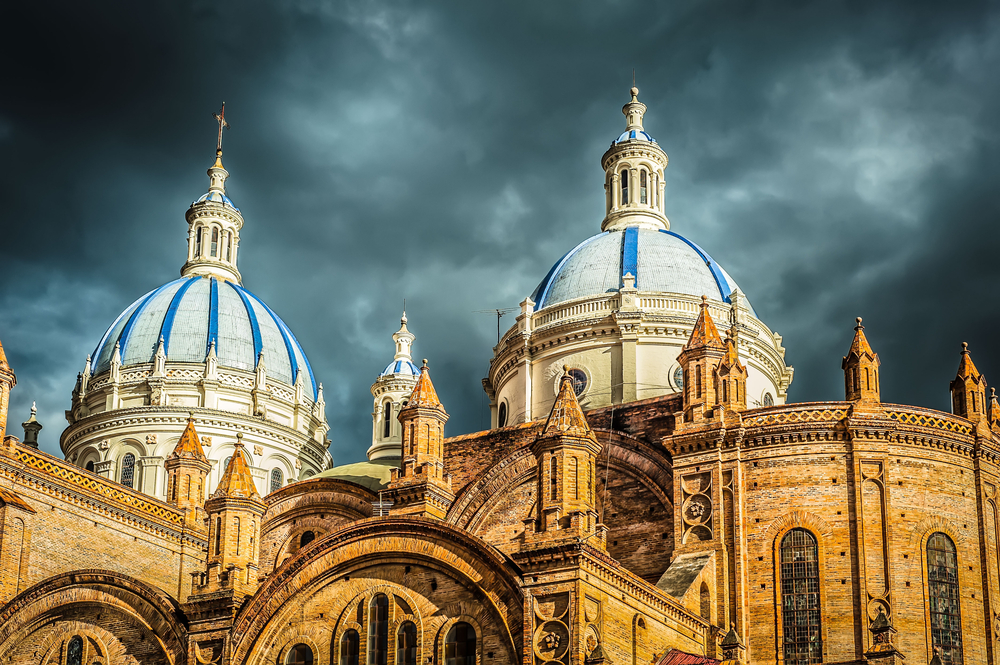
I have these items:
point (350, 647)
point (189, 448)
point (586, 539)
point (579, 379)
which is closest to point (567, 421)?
point (586, 539)

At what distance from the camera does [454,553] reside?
34.2 metres

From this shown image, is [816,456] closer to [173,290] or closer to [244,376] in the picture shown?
[244,376]

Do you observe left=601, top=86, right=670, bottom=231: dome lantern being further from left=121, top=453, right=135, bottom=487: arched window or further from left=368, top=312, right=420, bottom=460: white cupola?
left=121, top=453, right=135, bottom=487: arched window

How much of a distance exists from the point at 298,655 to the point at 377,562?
10.6 ft

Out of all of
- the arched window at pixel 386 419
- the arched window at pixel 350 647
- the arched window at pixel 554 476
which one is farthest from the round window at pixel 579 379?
the arched window at pixel 350 647

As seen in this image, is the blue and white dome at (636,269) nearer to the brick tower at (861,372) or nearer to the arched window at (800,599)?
the brick tower at (861,372)

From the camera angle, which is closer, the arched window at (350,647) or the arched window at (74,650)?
the arched window at (350,647)

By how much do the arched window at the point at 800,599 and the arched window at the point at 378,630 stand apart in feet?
36.2

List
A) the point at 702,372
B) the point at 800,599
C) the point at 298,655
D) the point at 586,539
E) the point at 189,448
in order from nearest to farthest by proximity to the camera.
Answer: the point at 586,539, the point at 298,655, the point at 800,599, the point at 702,372, the point at 189,448

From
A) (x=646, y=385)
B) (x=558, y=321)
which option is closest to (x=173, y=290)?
(x=558, y=321)

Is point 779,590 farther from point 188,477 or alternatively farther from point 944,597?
point 188,477

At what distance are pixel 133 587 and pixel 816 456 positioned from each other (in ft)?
64.1

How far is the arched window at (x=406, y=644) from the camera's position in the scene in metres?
34.3

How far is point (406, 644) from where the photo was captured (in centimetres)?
3447
